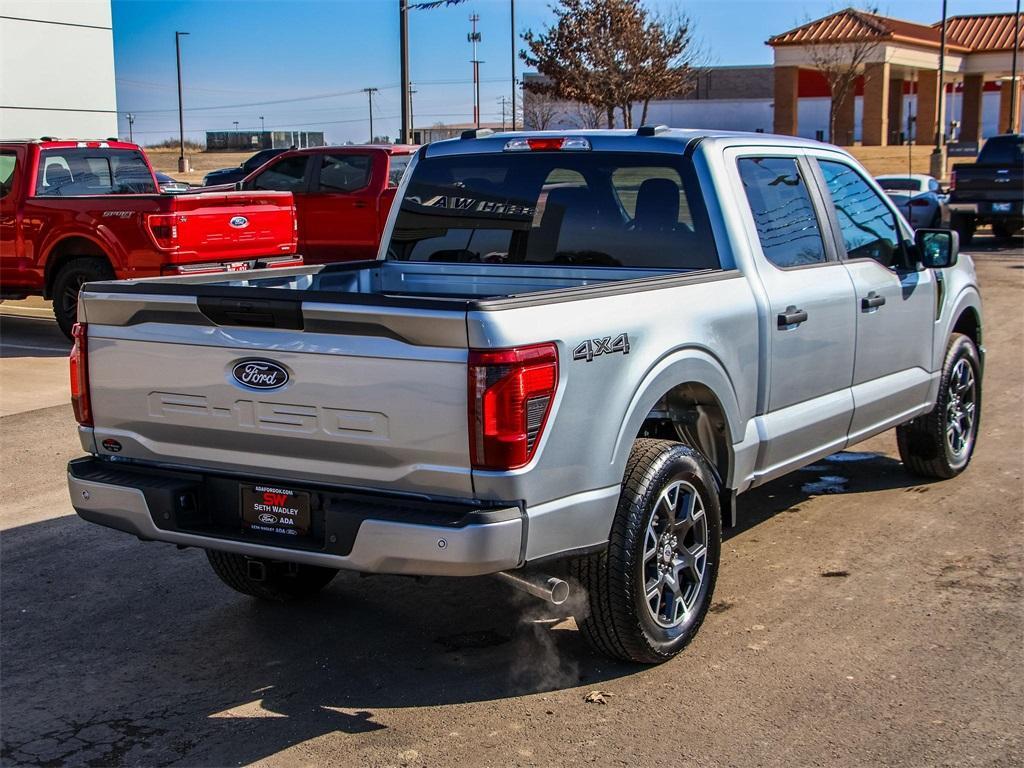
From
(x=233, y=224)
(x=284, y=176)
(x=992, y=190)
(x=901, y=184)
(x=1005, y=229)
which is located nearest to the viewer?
(x=233, y=224)

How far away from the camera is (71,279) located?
13172 millimetres

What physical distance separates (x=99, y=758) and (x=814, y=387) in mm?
3513

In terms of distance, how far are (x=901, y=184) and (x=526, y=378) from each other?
23.3m

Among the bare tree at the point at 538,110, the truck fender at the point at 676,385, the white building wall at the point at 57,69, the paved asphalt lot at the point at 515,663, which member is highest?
A: the bare tree at the point at 538,110

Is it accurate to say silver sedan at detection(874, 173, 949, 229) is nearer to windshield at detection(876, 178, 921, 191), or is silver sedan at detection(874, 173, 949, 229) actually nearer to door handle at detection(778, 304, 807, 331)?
windshield at detection(876, 178, 921, 191)

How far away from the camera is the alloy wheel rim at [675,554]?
459 cm

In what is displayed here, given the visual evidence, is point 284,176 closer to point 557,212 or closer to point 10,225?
point 10,225

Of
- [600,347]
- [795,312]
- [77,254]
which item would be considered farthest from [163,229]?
[600,347]

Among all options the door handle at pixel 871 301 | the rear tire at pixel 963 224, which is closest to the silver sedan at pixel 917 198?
the rear tire at pixel 963 224

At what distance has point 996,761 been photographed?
3949 millimetres

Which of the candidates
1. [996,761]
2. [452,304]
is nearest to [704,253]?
[452,304]

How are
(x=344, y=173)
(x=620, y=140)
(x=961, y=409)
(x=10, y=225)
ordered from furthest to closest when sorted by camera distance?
(x=344, y=173) → (x=10, y=225) → (x=961, y=409) → (x=620, y=140)

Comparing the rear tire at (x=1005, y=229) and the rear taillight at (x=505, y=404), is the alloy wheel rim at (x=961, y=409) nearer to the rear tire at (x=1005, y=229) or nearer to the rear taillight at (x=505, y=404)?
the rear taillight at (x=505, y=404)

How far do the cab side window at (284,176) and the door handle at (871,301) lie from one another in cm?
1210
